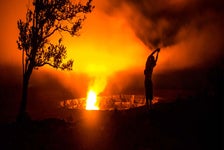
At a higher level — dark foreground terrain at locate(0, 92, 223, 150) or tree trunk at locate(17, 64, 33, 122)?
tree trunk at locate(17, 64, 33, 122)

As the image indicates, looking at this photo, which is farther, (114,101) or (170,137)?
(114,101)

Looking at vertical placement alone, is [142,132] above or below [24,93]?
below

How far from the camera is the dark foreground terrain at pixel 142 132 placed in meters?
22.7

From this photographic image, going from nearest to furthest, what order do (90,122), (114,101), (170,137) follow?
(170,137) → (90,122) → (114,101)

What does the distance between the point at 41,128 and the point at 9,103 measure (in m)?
29.1

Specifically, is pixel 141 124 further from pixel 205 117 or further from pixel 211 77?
pixel 211 77

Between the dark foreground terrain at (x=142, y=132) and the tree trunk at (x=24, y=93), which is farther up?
the tree trunk at (x=24, y=93)

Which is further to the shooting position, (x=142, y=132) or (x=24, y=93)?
(x=24, y=93)

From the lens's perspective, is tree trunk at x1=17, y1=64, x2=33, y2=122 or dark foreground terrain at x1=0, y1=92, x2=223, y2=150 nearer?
dark foreground terrain at x1=0, y1=92, x2=223, y2=150

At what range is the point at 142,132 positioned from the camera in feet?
79.7

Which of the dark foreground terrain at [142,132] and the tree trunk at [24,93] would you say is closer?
the dark foreground terrain at [142,132]

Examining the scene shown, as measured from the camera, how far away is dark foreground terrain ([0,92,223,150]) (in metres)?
22.7

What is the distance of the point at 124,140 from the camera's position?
78.5 ft

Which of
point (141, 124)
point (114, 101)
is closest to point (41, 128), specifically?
point (141, 124)
